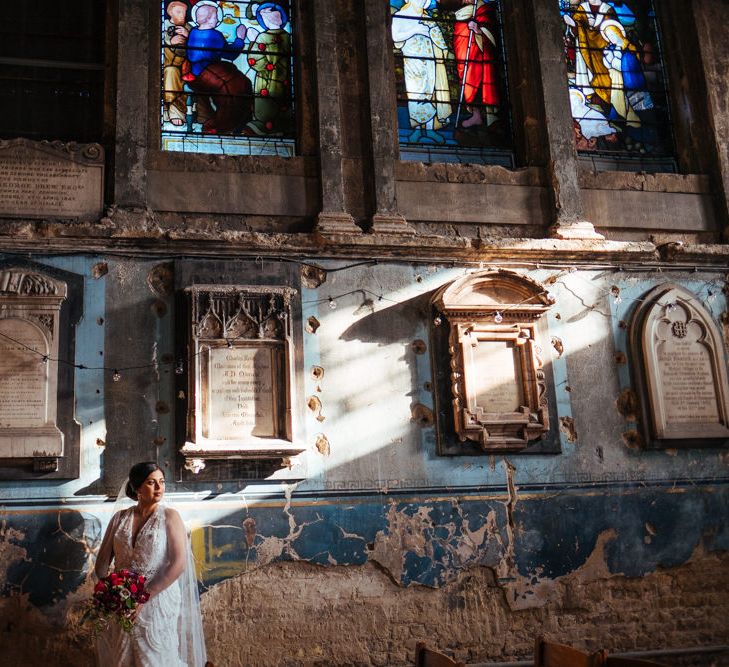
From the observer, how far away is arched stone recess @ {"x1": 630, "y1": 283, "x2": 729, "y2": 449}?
8.03 metres

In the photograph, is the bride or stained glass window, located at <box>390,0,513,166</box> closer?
the bride

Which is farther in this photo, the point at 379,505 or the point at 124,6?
the point at 124,6

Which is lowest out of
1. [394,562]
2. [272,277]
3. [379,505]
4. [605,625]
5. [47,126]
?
[605,625]

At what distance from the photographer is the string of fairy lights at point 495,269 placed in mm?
7230

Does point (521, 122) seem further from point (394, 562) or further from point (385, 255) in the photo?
point (394, 562)

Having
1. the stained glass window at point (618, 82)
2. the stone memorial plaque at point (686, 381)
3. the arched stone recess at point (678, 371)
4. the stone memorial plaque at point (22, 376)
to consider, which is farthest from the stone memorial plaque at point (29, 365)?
the stained glass window at point (618, 82)

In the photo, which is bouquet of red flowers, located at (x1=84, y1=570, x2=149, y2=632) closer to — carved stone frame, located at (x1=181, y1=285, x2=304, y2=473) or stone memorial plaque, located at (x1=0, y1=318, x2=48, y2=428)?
carved stone frame, located at (x1=181, y1=285, x2=304, y2=473)

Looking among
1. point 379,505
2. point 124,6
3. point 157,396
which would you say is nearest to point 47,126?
point 124,6

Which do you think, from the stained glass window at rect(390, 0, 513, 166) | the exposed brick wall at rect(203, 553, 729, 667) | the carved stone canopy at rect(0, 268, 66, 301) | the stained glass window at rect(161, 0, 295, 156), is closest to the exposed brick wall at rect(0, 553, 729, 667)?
the exposed brick wall at rect(203, 553, 729, 667)

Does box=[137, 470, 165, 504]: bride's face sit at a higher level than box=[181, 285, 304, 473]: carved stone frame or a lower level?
lower

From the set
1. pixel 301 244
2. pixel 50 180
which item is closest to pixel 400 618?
pixel 301 244

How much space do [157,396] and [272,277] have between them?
1401 millimetres

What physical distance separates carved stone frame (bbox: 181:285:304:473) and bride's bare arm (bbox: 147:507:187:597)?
1273mm

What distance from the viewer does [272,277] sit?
7.72m
